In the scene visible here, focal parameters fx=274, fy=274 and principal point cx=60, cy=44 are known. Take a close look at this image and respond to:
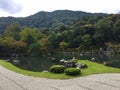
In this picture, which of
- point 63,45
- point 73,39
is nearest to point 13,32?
point 63,45

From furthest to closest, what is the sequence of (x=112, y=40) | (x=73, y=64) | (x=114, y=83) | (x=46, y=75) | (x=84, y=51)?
(x=112, y=40), (x=84, y=51), (x=73, y=64), (x=46, y=75), (x=114, y=83)

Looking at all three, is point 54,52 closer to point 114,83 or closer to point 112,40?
point 112,40

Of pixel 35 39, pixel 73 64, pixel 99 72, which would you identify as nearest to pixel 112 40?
pixel 35 39

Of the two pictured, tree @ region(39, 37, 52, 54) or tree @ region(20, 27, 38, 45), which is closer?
tree @ region(39, 37, 52, 54)

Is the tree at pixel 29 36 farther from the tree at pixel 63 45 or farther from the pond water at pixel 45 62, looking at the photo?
the pond water at pixel 45 62

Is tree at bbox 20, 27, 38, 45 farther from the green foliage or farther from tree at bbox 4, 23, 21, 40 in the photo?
the green foliage

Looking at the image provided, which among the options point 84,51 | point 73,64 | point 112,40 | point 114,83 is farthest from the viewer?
point 112,40

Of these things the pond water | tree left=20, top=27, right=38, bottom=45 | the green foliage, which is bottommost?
the pond water

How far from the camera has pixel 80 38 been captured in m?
99.2

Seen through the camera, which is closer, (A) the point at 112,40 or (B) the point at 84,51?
(B) the point at 84,51

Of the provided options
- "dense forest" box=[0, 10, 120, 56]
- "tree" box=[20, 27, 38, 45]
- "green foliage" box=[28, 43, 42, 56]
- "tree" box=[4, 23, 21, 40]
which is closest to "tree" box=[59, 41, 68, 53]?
"dense forest" box=[0, 10, 120, 56]

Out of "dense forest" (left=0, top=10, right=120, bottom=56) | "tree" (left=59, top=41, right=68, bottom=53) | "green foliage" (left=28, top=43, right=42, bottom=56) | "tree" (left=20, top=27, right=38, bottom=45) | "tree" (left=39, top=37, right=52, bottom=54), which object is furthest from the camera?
"tree" (left=59, top=41, right=68, bottom=53)

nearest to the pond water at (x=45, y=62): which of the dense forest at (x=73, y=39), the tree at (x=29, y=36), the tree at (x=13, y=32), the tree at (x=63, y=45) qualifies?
the dense forest at (x=73, y=39)

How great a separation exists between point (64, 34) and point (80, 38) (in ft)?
26.4
